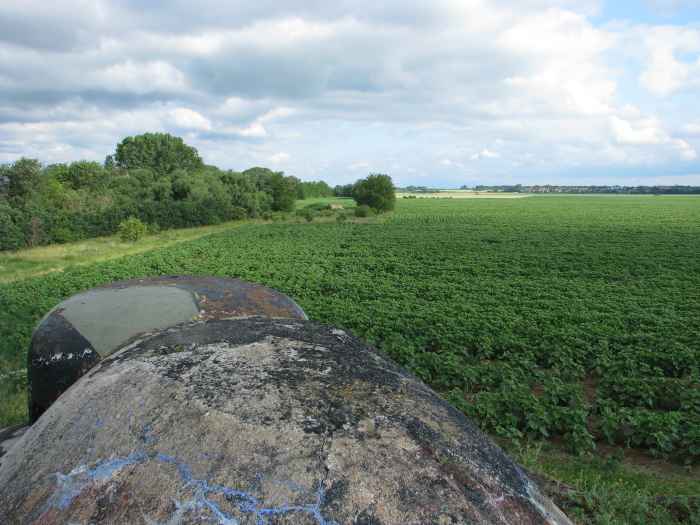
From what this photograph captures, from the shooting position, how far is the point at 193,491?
1.35m

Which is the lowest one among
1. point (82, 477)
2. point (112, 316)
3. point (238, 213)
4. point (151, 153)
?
point (238, 213)

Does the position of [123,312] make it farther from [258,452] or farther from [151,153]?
[151,153]

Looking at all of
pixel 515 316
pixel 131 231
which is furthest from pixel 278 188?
pixel 515 316

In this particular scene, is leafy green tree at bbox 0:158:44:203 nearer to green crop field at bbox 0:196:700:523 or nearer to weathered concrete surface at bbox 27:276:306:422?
green crop field at bbox 0:196:700:523

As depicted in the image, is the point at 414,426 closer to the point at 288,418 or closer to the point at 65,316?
the point at 288,418

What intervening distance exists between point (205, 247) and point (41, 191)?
13.9 m

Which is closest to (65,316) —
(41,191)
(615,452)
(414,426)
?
(414,426)

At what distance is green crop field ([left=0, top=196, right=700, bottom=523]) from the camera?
283 inches

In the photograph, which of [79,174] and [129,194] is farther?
[79,174]

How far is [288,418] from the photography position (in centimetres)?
154

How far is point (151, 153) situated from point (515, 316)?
215ft

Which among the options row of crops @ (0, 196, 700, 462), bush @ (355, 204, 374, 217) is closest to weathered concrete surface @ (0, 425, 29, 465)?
row of crops @ (0, 196, 700, 462)

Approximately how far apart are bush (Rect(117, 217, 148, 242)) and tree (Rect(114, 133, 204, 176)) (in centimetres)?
3581

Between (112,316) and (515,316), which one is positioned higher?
(112,316)
